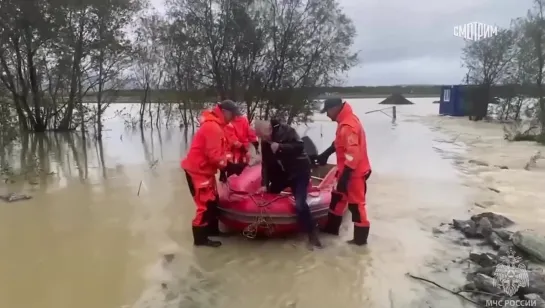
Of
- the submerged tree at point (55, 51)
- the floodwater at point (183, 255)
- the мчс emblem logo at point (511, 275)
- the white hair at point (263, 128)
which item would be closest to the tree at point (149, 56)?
the submerged tree at point (55, 51)

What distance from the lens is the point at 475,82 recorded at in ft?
97.6

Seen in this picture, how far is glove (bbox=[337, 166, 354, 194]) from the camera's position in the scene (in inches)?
205

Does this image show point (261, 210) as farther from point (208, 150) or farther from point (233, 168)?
point (208, 150)

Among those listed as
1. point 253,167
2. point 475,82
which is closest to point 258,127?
point 253,167

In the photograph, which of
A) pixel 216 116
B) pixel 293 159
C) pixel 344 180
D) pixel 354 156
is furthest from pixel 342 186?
pixel 216 116

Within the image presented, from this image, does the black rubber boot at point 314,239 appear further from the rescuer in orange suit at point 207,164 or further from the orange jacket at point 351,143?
the rescuer in orange suit at point 207,164

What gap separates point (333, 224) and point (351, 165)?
0.97 metres

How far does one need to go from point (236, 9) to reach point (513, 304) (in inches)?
724

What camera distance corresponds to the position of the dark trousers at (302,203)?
537 centimetres

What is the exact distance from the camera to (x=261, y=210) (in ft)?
17.6

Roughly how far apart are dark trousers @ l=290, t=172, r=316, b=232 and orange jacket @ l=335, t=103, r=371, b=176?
0.44 metres

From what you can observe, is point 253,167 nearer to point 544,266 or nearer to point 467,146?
point 544,266

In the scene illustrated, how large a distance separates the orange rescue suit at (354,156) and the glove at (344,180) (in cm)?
5

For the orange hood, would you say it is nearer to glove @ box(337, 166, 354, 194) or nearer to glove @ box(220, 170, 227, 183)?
glove @ box(220, 170, 227, 183)
